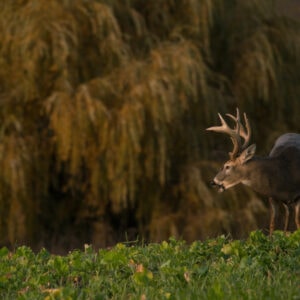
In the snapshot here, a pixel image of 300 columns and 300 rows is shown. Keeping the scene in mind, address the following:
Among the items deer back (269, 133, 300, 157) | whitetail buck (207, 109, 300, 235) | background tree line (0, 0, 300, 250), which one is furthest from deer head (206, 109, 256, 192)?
background tree line (0, 0, 300, 250)

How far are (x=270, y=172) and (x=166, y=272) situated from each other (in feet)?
9.67

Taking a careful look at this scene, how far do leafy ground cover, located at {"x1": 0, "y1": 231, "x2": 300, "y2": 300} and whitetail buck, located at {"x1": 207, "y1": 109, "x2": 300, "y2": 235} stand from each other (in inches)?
56.3

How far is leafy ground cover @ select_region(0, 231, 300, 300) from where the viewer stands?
5.36m

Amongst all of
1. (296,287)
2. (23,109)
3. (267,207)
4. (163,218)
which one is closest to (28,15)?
(23,109)

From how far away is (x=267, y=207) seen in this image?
14281 mm

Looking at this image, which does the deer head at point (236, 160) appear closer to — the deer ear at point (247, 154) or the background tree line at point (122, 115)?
the deer ear at point (247, 154)

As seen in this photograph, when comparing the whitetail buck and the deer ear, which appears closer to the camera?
the whitetail buck

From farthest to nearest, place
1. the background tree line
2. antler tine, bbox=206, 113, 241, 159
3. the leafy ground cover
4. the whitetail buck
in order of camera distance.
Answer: the background tree line
antler tine, bbox=206, 113, 241, 159
the whitetail buck
the leafy ground cover

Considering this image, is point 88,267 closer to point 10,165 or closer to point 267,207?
point 10,165

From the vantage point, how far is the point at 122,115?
13.1 metres

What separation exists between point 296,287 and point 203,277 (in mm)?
827

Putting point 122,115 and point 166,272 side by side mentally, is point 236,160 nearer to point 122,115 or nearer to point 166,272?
point 166,272

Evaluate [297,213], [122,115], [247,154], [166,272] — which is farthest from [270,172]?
[122,115]

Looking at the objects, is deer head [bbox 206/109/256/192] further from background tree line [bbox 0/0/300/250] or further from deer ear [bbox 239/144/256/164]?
background tree line [bbox 0/0/300/250]
